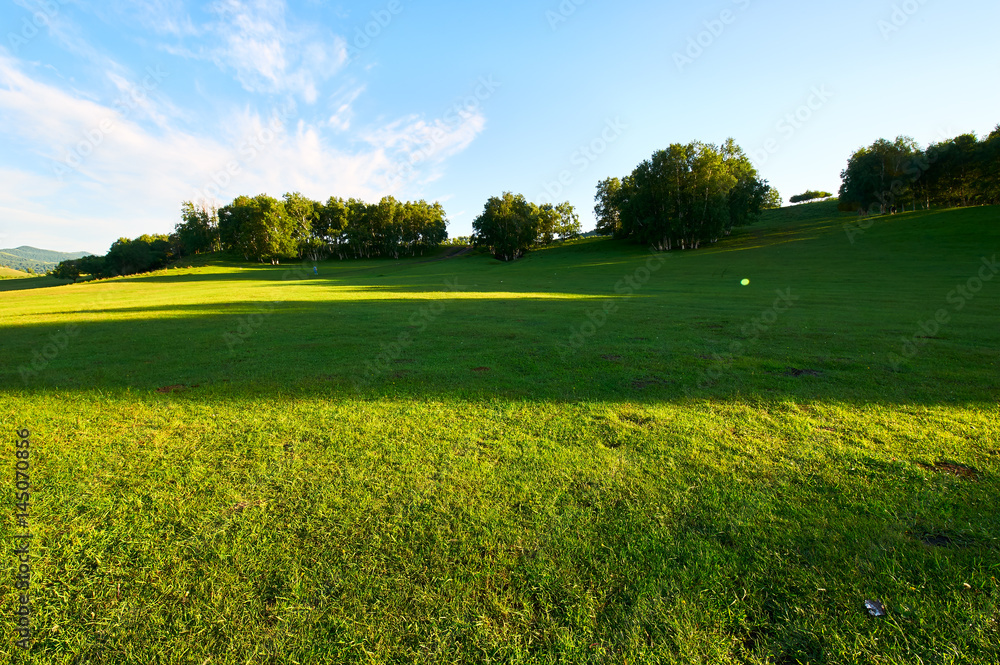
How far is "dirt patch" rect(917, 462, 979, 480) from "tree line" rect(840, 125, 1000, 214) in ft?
220

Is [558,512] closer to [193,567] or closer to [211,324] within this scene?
[193,567]

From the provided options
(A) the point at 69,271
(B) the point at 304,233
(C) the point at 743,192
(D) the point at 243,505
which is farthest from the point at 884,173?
(A) the point at 69,271

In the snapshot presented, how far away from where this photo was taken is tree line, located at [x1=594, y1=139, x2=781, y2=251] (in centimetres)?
4400

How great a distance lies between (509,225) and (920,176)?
5312 centimetres

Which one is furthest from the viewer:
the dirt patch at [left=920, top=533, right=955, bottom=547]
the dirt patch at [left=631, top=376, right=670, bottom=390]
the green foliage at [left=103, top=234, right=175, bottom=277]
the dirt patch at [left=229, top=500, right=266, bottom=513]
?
the green foliage at [left=103, top=234, right=175, bottom=277]

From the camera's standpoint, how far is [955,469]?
338 cm

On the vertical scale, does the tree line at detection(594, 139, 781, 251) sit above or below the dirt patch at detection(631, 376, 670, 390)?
above

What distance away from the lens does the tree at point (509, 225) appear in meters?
57.7

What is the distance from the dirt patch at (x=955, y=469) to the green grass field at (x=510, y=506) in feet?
0.07

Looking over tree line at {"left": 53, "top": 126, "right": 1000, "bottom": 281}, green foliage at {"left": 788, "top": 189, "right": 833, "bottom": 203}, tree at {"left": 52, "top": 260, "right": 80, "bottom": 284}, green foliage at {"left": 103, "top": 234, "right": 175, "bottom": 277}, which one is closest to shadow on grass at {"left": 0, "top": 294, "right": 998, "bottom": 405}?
tree line at {"left": 53, "top": 126, "right": 1000, "bottom": 281}

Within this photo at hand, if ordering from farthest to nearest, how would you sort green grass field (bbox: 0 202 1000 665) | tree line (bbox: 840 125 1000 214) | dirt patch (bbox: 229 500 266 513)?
tree line (bbox: 840 125 1000 214) → dirt patch (bbox: 229 500 266 513) → green grass field (bbox: 0 202 1000 665)

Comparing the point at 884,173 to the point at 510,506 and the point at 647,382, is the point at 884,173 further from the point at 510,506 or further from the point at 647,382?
the point at 510,506

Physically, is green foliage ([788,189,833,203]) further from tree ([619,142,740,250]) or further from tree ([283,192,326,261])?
tree ([283,192,326,261])

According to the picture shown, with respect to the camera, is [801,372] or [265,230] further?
[265,230]
